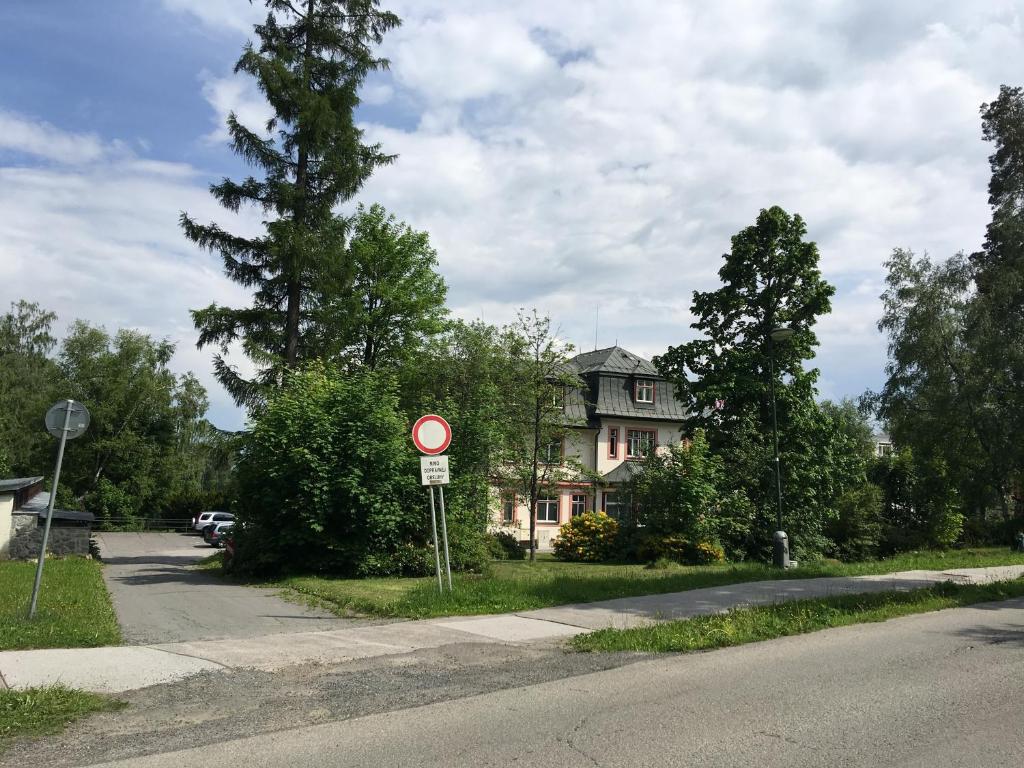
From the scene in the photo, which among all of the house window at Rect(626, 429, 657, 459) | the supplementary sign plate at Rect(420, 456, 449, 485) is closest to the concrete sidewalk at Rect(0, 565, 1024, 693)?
the supplementary sign plate at Rect(420, 456, 449, 485)

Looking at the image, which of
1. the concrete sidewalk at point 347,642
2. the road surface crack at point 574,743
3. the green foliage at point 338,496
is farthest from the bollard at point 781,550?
the road surface crack at point 574,743

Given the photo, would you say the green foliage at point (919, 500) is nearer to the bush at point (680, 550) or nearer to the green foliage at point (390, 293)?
the bush at point (680, 550)

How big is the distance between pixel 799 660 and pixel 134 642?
752 centimetres

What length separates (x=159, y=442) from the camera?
189 feet

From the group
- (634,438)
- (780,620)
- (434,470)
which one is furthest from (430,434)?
(634,438)

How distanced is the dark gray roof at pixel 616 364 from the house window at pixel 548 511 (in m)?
8.35

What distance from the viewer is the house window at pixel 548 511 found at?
4588 cm

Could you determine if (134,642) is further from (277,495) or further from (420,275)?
(420,275)

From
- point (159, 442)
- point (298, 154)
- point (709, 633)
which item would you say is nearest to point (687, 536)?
point (709, 633)

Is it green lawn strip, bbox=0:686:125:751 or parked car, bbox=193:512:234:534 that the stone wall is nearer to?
parked car, bbox=193:512:234:534

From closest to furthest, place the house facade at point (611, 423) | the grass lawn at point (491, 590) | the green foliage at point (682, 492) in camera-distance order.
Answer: the grass lawn at point (491, 590)
the green foliage at point (682, 492)
the house facade at point (611, 423)

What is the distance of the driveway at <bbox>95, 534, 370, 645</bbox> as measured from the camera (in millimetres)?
10375

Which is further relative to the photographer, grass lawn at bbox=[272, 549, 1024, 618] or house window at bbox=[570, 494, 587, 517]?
house window at bbox=[570, 494, 587, 517]

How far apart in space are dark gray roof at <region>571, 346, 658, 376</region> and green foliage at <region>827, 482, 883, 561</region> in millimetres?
21119
